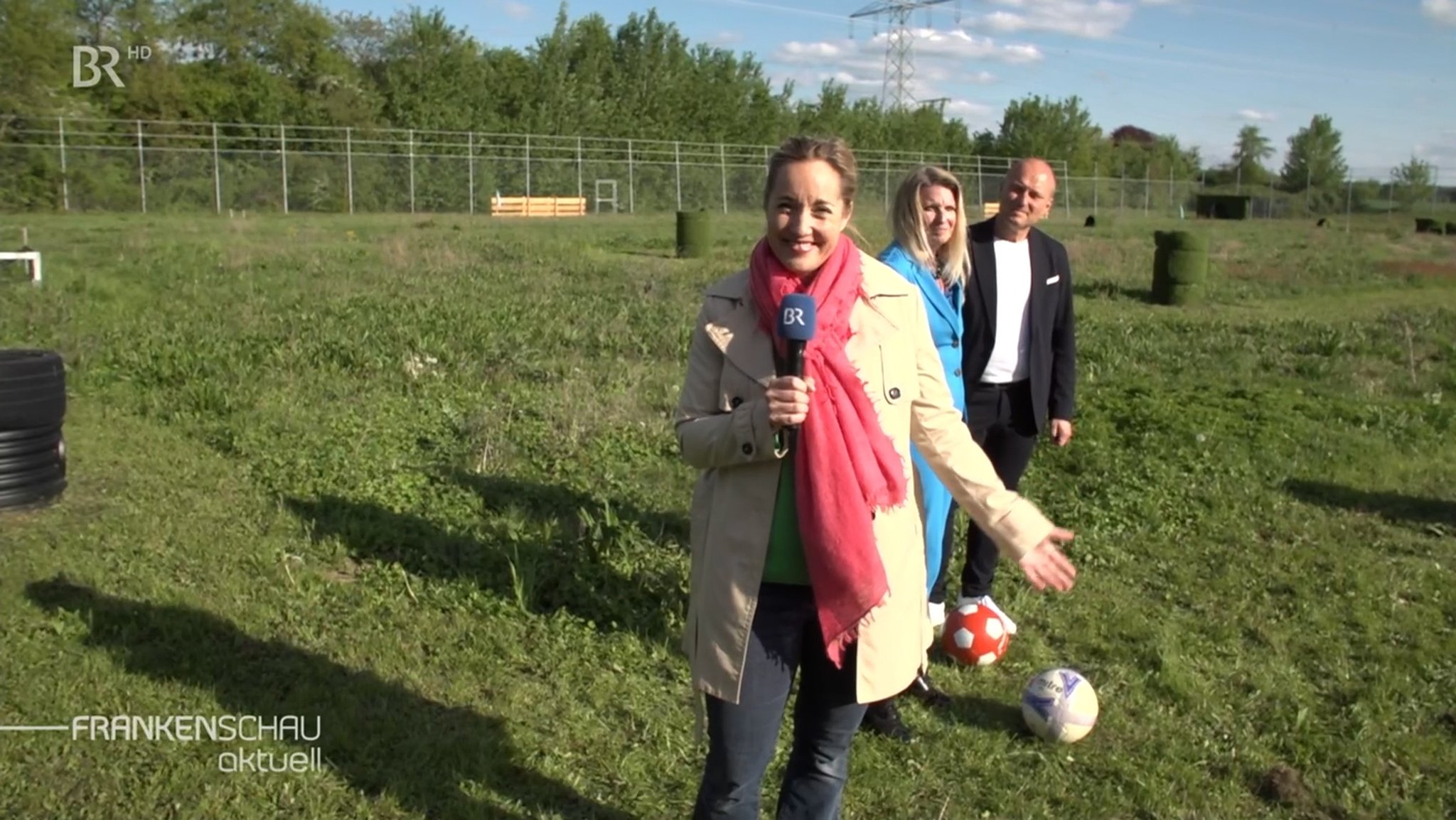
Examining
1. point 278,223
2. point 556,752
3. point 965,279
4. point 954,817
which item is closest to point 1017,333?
point 965,279

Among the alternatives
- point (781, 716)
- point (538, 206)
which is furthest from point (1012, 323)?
point (538, 206)

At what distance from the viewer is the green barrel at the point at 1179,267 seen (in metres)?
19.0

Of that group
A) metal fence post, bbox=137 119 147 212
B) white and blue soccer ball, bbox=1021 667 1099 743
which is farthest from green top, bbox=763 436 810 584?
metal fence post, bbox=137 119 147 212

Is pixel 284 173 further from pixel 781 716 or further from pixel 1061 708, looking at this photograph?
pixel 781 716

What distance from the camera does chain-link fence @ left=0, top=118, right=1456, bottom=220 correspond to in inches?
1320

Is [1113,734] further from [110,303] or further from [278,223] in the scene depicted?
[278,223]

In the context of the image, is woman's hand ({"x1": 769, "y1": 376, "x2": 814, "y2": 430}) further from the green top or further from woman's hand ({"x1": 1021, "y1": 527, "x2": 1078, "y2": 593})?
woman's hand ({"x1": 1021, "y1": 527, "x2": 1078, "y2": 593})

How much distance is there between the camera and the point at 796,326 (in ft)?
8.63

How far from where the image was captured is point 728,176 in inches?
1977

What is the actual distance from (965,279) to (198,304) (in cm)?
1045

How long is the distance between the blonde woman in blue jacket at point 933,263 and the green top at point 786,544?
5.28 feet

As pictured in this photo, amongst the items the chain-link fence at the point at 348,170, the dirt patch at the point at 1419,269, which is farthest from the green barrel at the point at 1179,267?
the chain-link fence at the point at 348,170

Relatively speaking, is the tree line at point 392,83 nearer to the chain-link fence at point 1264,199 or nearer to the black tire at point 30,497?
the chain-link fence at point 1264,199

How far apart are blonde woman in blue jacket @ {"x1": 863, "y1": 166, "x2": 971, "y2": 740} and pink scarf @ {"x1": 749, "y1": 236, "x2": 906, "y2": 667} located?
158cm
